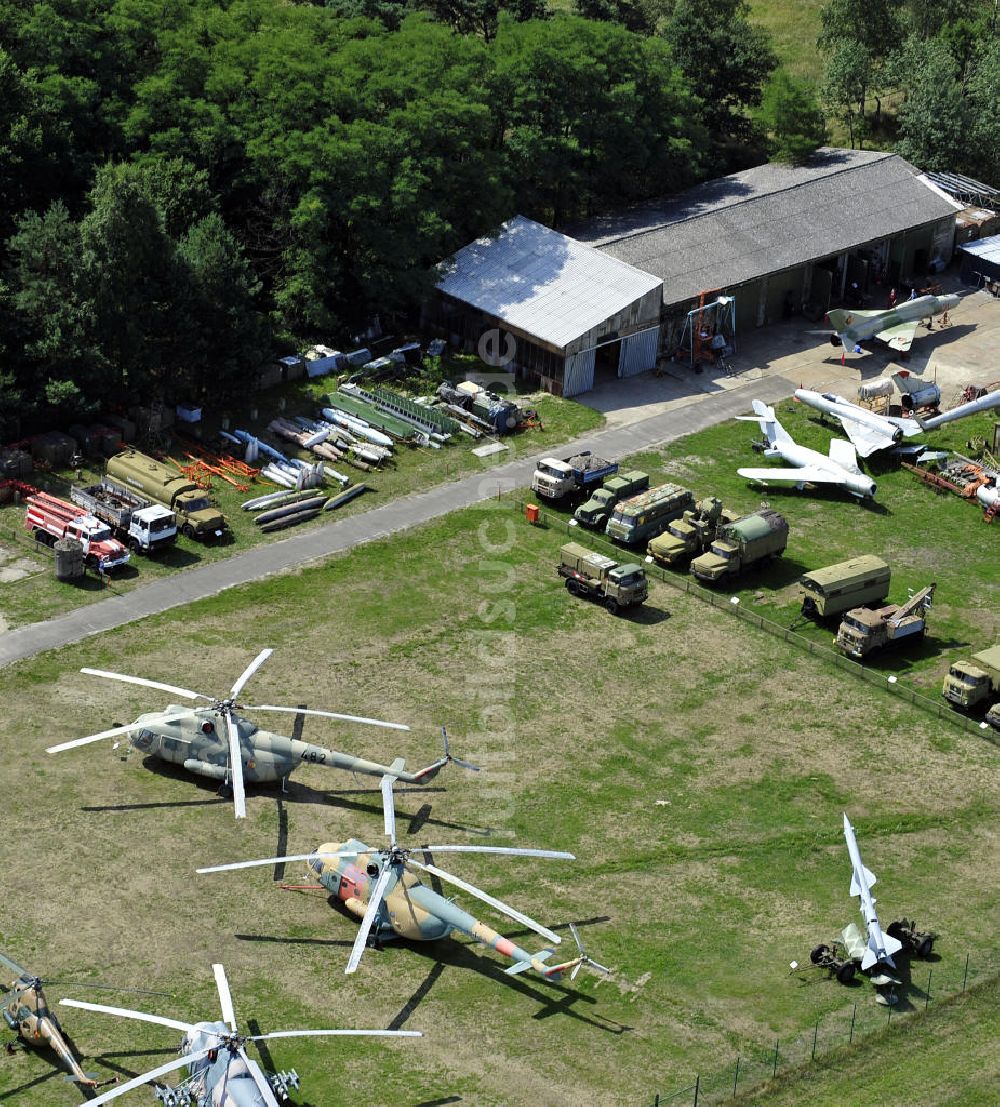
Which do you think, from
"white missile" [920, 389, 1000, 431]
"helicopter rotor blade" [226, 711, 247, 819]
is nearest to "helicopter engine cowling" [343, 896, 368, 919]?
"helicopter rotor blade" [226, 711, 247, 819]

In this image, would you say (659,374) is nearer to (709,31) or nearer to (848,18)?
(709,31)

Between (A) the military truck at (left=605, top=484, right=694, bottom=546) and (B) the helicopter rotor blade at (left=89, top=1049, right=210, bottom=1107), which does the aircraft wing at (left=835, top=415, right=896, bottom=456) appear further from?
(B) the helicopter rotor blade at (left=89, top=1049, right=210, bottom=1107)

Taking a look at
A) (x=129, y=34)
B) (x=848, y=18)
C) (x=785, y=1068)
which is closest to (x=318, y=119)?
(x=129, y=34)

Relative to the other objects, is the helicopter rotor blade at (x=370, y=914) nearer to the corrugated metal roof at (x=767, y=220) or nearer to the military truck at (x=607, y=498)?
the military truck at (x=607, y=498)

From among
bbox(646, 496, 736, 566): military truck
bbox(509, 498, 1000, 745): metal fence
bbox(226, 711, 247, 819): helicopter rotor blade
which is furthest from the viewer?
bbox(646, 496, 736, 566): military truck

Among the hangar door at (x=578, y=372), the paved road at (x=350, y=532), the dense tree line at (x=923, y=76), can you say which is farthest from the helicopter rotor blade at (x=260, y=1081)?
the dense tree line at (x=923, y=76)

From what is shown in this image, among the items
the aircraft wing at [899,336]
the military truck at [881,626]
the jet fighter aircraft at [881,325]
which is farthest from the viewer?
the aircraft wing at [899,336]

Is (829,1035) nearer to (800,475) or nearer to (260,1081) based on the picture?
(260,1081)
